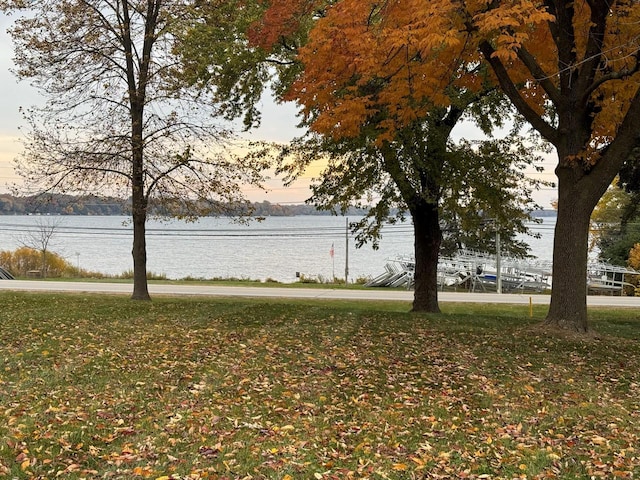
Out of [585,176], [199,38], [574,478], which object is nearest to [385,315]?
[585,176]

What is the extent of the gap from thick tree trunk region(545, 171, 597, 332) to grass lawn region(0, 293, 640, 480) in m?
0.50

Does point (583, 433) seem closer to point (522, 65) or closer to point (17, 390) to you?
point (17, 390)

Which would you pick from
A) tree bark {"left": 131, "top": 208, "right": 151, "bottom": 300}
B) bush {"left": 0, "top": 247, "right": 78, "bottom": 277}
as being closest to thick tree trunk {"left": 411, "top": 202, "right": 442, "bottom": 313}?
tree bark {"left": 131, "top": 208, "right": 151, "bottom": 300}

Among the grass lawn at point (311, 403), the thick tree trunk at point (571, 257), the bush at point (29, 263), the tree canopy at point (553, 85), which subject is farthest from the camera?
the bush at point (29, 263)

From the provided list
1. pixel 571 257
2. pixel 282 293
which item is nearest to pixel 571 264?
pixel 571 257

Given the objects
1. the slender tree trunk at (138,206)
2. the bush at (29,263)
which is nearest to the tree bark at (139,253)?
the slender tree trunk at (138,206)

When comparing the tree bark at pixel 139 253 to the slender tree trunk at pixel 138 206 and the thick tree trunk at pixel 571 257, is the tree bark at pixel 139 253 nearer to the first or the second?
the slender tree trunk at pixel 138 206

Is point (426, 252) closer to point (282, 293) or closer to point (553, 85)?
point (553, 85)

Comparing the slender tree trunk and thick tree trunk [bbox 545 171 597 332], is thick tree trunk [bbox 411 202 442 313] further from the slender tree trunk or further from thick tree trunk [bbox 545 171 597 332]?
the slender tree trunk

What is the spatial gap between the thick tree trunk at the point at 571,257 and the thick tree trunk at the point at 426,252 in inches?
165

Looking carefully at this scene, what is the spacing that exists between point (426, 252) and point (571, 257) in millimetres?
4949

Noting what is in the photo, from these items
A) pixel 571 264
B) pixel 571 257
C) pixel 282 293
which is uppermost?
pixel 571 257

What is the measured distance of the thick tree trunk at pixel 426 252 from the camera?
13.9 meters

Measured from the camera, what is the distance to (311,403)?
18.4 ft
